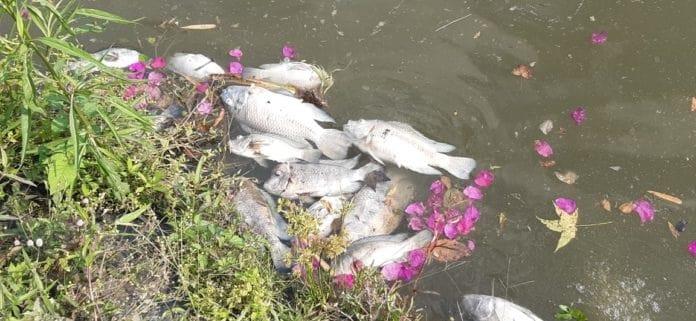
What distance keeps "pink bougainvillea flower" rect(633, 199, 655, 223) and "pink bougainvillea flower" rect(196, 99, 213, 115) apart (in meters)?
2.51

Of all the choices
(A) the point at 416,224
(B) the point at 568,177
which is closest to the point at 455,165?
(A) the point at 416,224

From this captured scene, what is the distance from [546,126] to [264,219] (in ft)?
5.90

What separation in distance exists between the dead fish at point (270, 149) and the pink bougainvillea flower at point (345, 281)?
0.80m

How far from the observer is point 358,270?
3037 millimetres

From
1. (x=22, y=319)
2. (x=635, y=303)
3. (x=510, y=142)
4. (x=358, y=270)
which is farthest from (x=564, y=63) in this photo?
(x=22, y=319)

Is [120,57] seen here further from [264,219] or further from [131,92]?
[264,219]

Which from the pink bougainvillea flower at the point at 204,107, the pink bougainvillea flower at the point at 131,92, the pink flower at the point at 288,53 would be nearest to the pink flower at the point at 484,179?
the pink flower at the point at 288,53

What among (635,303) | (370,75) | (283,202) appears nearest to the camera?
(283,202)

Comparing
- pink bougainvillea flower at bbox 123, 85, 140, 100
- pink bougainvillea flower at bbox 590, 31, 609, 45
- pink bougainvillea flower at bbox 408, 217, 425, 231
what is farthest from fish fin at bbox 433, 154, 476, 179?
pink bougainvillea flower at bbox 123, 85, 140, 100

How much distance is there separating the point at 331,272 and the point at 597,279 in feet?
4.68

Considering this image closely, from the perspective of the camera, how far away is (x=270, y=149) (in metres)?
3.55

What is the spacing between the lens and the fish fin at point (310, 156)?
11.8ft

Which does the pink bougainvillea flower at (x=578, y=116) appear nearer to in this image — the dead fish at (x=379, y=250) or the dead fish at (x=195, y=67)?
the dead fish at (x=379, y=250)

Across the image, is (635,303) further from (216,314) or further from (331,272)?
(216,314)
